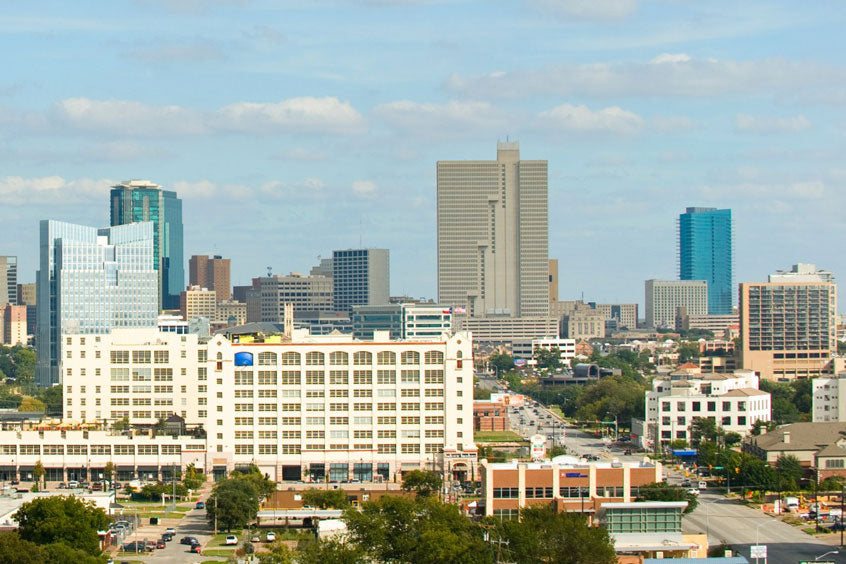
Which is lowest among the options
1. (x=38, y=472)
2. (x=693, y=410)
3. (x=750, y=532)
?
(x=750, y=532)

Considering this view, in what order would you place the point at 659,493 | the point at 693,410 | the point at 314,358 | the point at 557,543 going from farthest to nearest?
the point at 693,410 → the point at 314,358 → the point at 659,493 → the point at 557,543

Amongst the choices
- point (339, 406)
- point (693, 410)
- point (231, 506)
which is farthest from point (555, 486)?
point (693, 410)

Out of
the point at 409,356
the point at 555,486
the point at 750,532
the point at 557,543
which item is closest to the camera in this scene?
the point at 557,543

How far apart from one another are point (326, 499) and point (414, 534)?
1097 inches

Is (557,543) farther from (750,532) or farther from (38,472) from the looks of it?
(38,472)

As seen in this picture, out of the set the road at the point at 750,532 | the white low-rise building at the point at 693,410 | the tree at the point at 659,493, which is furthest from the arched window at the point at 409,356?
the white low-rise building at the point at 693,410

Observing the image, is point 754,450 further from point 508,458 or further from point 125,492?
point 125,492

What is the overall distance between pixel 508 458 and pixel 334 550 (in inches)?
2357

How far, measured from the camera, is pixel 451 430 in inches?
5610

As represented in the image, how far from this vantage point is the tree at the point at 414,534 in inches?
3366

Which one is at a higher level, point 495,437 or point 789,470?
point 789,470

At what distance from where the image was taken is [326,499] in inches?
4631

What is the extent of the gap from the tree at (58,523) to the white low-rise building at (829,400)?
118 meters

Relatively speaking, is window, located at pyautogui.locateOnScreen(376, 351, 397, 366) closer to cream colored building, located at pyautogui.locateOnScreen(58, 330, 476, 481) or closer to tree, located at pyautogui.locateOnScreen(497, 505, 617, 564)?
cream colored building, located at pyautogui.locateOnScreen(58, 330, 476, 481)
